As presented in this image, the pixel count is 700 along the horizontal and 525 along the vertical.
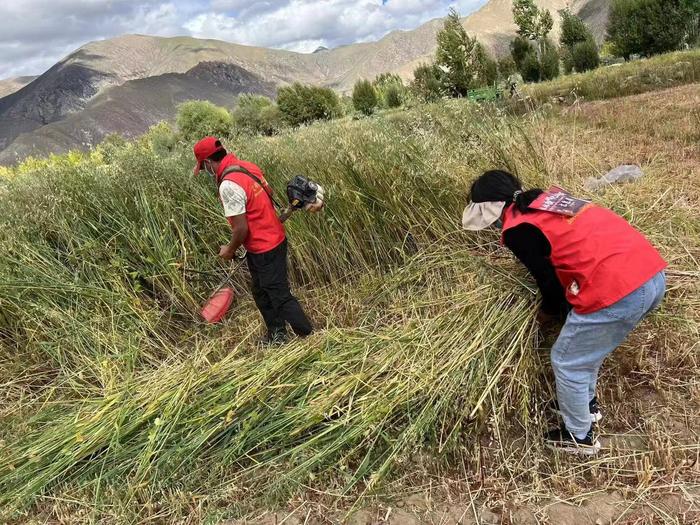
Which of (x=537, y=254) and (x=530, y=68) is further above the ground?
(x=530, y=68)

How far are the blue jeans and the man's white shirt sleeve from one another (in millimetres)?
1985

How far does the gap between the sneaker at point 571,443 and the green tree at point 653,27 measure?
2368 cm

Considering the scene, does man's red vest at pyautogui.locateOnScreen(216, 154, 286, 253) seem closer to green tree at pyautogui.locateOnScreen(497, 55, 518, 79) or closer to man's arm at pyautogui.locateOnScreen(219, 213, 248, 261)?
man's arm at pyautogui.locateOnScreen(219, 213, 248, 261)

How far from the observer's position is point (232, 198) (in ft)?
9.64

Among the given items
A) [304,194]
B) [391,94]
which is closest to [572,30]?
[391,94]

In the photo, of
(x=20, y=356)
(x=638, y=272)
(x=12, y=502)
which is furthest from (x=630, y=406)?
(x=20, y=356)

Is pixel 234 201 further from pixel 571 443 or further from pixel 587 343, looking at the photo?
pixel 571 443

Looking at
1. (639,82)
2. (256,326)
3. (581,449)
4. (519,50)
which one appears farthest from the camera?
(519,50)

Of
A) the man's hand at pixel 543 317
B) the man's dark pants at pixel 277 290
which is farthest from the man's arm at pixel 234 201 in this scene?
the man's hand at pixel 543 317

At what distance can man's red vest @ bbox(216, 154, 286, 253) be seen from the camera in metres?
3.03

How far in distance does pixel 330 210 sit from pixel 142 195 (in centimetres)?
156

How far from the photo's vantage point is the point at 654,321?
7.93 feet

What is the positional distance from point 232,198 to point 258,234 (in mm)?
312

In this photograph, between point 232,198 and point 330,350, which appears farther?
point 232,198
